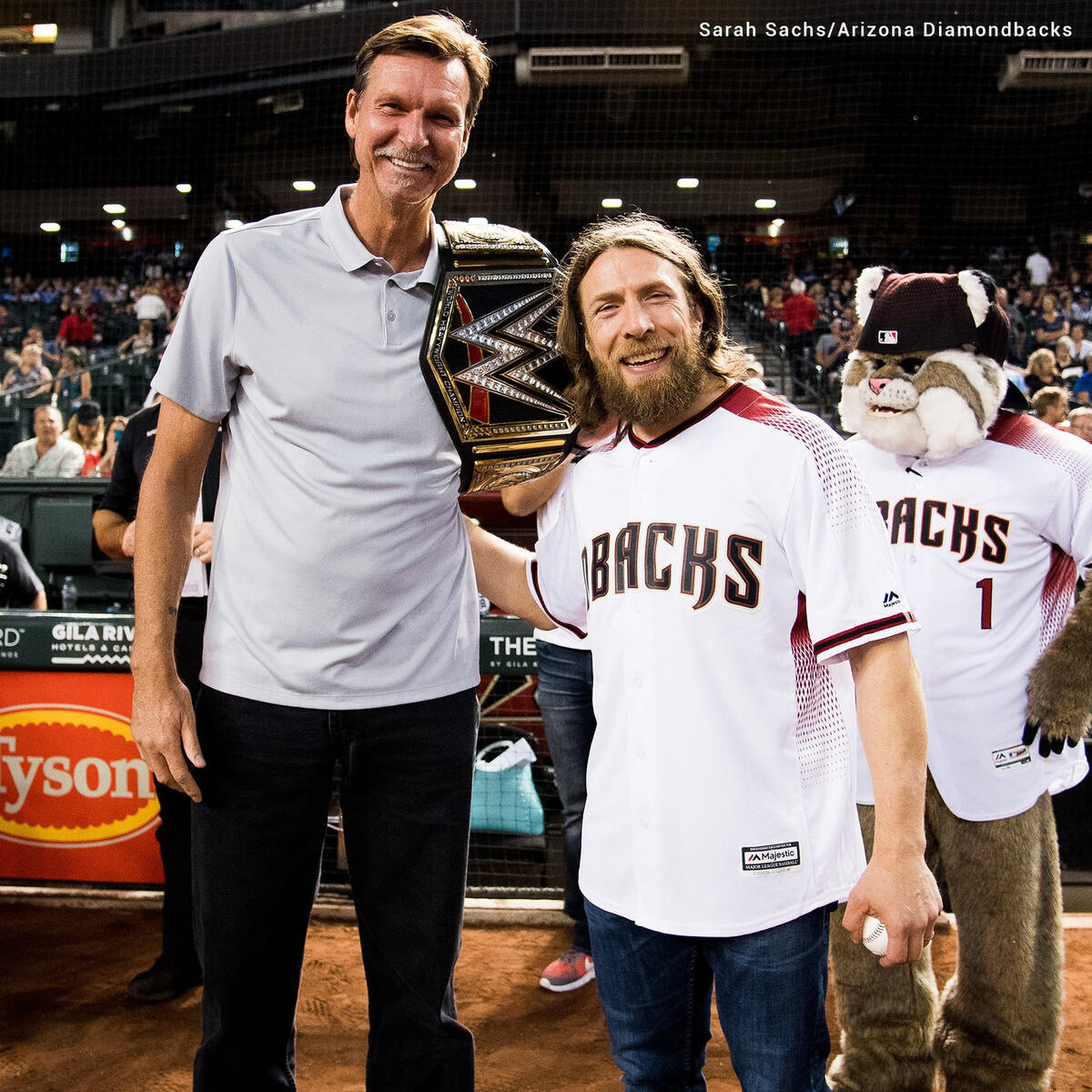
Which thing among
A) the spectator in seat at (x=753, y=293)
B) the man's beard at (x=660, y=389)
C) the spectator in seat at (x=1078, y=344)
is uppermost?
the spectator in seat at (x=753, y=293)

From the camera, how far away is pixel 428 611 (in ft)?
5.11

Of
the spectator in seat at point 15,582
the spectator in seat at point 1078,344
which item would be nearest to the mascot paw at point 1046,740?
the spectator in seat at point 15,582

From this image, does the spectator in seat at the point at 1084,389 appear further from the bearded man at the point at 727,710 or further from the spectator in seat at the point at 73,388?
the spectator in seat at the point at 73,388

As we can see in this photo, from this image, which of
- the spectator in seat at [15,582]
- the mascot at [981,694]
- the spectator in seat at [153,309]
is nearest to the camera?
the mascot at [981,694]

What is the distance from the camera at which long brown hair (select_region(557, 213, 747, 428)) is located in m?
1.52

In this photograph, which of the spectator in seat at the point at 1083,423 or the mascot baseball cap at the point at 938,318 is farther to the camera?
the spectator in seat at the point at 1083,423

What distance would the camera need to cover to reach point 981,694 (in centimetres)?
217

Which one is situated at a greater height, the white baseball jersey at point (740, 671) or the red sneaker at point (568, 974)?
the white baseball jersey at point (740, 671)

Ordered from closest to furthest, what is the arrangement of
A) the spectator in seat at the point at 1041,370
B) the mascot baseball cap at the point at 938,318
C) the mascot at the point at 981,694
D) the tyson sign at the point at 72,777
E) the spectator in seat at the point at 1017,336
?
the mascot at the point at 981,694 < the mascot baseball cap at the point at 938,318 < the tyson sign at the point at 72,777 < the spectator in seat at the point at 1041,370 < the spectator in seat at the point at 1017,336

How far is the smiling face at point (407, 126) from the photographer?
1.48 meters

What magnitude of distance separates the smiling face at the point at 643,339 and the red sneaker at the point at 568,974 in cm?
189

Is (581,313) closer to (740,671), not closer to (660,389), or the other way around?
(660,389)

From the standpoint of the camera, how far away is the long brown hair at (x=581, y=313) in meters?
1.52

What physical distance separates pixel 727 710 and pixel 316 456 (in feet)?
2.15
